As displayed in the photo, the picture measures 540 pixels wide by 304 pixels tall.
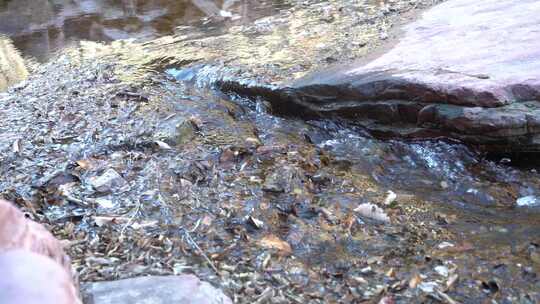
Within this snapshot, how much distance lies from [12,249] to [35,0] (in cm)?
1114

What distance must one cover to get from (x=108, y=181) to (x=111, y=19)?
583cm

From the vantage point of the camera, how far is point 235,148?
368cm

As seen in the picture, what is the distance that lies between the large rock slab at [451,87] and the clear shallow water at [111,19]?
3.40m

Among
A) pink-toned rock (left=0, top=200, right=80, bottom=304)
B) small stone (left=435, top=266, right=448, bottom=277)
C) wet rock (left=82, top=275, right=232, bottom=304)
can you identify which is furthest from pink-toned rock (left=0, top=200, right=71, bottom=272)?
small stone (left=435, top=266, right=448, bottom=277)

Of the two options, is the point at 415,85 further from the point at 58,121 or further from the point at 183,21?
the point at 183,21

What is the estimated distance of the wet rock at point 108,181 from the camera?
3221 millimetres

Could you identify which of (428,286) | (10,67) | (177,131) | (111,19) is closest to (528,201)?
(428,286)

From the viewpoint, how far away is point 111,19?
844cm

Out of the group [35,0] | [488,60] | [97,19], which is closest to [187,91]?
[488,60]

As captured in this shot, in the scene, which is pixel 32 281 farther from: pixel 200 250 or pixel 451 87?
pixel 451 87

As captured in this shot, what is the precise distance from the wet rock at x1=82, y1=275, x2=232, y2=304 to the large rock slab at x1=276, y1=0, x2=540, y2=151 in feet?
6.51

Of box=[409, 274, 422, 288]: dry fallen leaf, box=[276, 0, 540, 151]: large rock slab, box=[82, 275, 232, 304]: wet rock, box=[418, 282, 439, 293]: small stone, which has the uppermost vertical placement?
box=[276, 0, 540, 151]: large rock slab

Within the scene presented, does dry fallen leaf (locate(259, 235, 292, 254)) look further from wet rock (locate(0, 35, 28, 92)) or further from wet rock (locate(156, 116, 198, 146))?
wet rock (locate(0, 35, 28, 92))

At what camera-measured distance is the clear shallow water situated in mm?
7375
